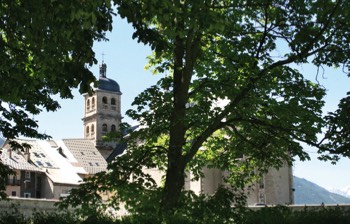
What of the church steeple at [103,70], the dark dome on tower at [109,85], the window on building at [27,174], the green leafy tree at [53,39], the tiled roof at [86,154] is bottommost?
the window on building at [27,174]

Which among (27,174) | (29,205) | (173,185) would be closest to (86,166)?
(27,174)

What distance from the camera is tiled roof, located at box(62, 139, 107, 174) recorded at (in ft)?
290

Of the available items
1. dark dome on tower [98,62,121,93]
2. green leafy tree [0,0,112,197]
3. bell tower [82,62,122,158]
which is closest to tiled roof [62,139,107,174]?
bell tower [82,62,122,158]

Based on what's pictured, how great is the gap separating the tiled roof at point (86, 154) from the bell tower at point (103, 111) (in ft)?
28.8

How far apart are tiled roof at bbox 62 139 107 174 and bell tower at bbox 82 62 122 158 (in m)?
8.79

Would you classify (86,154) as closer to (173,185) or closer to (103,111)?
(103,111)

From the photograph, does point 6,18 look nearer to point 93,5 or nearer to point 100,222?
point 93,5

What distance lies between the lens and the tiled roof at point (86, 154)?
88300mm

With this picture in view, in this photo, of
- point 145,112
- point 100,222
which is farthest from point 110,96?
point 100,222

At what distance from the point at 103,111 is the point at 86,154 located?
65.3 feet

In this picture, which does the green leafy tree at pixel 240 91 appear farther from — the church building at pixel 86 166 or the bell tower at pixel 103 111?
the bell tower at pixel 103 111

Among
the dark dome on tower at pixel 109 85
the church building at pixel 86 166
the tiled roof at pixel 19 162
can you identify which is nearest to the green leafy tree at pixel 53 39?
the church building at pixel 86 166

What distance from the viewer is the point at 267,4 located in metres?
16.9

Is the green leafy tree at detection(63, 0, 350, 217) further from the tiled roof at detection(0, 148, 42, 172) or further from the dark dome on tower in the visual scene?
the dark dome on tower
